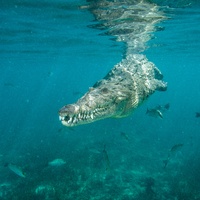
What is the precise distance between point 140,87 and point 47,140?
17935 millimetres

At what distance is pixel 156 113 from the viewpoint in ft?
31.9

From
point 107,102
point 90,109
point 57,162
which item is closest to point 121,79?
point 107,102

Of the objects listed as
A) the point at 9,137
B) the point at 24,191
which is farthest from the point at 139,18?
the point at 9,137

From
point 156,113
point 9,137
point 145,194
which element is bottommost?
point 9,137

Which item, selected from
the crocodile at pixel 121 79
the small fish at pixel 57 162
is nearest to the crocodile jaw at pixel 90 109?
the crocodile at pixel 121 79

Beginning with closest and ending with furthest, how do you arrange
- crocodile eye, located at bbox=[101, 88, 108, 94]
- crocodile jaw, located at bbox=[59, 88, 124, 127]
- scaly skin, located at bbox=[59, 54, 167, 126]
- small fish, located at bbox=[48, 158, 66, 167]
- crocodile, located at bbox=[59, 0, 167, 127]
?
crocodile jaw, located at bbox=[59, 88, 124, 127] < scaly skin, located at bbox=[59, 54, 167, 126] < crocodile, located at bbox=[59, 0, 167, 127] < crocodile eye, located at bbox=[101, 88, 108, 94] < small fish, located at bbox=[48, 158, 66, 167]

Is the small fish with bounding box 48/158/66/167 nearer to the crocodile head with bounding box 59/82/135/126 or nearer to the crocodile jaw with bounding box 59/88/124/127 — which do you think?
the crocodile head with bounding box 59/82/135/126

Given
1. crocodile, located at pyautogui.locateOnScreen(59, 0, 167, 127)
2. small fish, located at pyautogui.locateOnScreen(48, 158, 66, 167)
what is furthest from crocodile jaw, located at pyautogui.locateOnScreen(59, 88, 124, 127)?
small fish, located at pyautogui.locateOnScreen(48, 158, 66, 167)

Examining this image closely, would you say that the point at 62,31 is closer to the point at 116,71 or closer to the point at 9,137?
the point at 116,71

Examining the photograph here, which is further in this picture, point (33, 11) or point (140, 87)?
point (33, 11)

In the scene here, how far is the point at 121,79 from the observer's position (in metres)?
7.03

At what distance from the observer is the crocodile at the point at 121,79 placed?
13.5 ft

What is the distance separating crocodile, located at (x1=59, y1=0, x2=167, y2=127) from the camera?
4129 millimetres

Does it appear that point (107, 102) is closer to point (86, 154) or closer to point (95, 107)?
point (95, 107)
